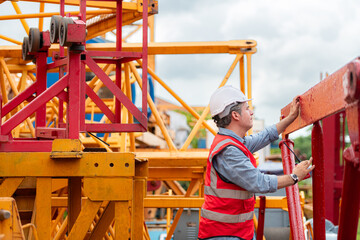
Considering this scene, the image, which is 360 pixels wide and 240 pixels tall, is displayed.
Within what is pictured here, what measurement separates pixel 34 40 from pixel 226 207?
3170 millimetres

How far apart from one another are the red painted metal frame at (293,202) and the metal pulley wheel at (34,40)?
2.94 m

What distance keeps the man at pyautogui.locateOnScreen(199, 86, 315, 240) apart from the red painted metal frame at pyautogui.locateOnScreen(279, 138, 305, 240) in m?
0.41

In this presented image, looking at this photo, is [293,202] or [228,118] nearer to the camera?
[228,118]

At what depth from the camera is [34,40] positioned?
5.96 metres

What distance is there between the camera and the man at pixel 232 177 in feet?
12.7

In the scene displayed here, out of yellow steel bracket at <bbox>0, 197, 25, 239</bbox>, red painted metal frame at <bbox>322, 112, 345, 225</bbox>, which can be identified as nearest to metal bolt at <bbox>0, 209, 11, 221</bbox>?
yellow steel bracket at <bbox>0, 197, 25, 239</bbox>

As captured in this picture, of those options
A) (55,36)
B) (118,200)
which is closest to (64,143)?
(118,200)

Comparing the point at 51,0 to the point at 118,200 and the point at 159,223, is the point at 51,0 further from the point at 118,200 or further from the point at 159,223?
the point at 159,223

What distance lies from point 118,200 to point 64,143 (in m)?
0.65

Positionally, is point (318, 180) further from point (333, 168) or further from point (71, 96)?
point (333, 168)

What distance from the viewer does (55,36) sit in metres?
4.86

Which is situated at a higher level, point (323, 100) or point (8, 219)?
point (323, 100)

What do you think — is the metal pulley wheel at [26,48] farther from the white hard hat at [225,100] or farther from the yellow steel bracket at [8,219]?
the yellow steel bracket at [8,219]

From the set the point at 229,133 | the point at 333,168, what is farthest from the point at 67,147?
the point at 333,168
